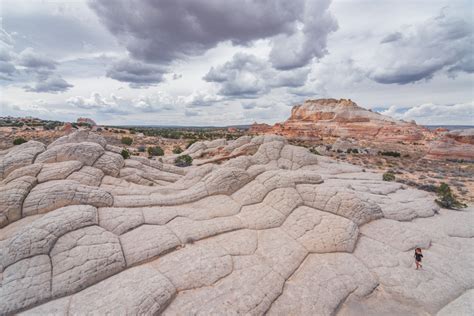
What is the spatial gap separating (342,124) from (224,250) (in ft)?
364

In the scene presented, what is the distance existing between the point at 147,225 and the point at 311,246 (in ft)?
24.5

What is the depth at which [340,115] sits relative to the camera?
381 ft

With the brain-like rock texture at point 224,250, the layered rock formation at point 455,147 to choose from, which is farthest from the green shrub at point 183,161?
the layered rock formation at point 455,147

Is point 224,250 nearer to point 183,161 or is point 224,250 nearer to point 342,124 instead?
point 183,161

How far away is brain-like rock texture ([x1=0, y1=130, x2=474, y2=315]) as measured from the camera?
8133mm

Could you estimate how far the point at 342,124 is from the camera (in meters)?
109

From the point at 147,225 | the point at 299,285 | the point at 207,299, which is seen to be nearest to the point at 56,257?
the point at 147,225

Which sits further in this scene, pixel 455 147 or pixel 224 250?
pixel 455 147

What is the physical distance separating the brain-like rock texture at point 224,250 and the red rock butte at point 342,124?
80.2 m

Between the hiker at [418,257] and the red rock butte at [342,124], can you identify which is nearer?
the hiker at [418,257]

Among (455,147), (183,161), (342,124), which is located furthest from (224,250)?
(342,124)

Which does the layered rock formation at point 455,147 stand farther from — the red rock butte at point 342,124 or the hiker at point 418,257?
the hiker at point 418,257

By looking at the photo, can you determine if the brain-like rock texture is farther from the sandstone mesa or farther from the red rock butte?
the red rock butte

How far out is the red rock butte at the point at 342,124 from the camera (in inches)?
3629
